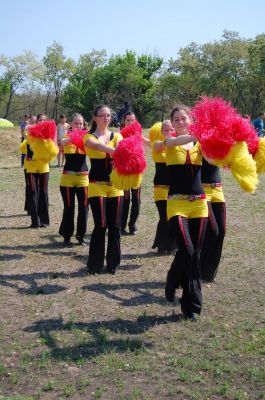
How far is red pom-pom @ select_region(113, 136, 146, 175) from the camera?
6.66 meters

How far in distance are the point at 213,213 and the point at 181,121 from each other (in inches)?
66.7

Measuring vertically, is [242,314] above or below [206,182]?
below

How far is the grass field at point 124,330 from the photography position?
176 inches

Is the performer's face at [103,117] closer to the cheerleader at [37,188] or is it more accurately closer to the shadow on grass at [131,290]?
the shadow on grass at [131,290]

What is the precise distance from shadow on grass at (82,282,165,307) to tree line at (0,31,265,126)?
4787 cm

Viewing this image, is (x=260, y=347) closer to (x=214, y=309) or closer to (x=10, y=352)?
(x=214, y=309)

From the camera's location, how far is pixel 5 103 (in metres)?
71.2

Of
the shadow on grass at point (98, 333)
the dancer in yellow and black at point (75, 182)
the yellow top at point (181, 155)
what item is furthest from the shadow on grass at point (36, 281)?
the yellow top at point (181, 155)

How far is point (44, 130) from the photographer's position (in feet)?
34.4

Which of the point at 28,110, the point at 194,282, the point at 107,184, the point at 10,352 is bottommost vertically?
the point at 10,352

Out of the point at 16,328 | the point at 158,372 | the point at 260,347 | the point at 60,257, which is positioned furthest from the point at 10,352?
the point at 60,257

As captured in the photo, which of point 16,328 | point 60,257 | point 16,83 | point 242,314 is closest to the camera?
point 16,328

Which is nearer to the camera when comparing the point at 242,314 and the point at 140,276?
the point at 242,314

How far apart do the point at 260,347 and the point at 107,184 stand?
324 centimetres
